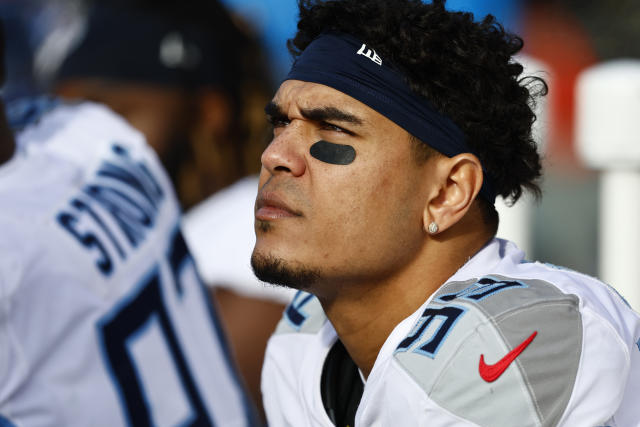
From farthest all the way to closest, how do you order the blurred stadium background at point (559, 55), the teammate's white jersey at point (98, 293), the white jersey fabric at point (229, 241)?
the blurred stadium background at point (559, 55), the white jersey fabric at point (229, 241), the teammate's white jersey at point (98, 293)

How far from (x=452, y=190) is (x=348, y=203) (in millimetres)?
264

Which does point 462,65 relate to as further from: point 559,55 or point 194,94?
point 559,55

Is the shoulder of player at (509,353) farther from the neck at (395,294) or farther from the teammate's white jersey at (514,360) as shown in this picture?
the neck at (395,294)

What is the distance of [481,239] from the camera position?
7.09ft

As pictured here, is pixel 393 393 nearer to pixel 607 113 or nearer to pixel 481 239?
pixel 481 239

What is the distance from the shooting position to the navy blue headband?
204 centimetres

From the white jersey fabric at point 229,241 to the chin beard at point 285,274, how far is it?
1892 mm

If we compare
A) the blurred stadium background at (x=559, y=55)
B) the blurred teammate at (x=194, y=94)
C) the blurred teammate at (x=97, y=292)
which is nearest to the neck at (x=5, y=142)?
the blurred teammate at (x=97, y=292)

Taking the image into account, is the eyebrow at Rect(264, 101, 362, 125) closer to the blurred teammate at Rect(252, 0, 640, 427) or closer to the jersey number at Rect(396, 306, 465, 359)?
the blurred teammate at Rect(252, 0, 640, 427)

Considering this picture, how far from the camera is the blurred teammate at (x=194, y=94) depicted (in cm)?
441

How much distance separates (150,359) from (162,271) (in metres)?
0.29

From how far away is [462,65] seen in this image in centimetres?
208

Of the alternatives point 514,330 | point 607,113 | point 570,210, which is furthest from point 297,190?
point 570,210

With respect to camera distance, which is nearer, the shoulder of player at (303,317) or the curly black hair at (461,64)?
the curly black hair at (461,64)
